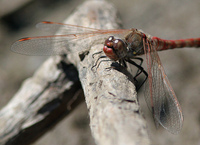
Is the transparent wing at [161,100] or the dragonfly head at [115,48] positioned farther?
the dragonfly head at [115,48]

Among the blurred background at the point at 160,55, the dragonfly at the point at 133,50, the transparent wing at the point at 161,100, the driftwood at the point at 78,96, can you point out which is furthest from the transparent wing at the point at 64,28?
the blurred background at the point at 160,55

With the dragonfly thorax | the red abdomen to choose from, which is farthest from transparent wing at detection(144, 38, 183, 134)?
the red abdomen

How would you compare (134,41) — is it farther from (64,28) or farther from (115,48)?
(64,28)

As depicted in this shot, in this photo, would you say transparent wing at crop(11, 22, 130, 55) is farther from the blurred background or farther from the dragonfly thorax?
the blurred background

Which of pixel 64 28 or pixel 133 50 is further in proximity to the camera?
pixel 64 28

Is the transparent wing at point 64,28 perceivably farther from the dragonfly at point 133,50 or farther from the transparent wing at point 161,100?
the transparent wing at point 161,100

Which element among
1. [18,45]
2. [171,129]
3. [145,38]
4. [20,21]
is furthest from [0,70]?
[171,129]

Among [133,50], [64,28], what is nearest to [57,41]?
[64,28]
